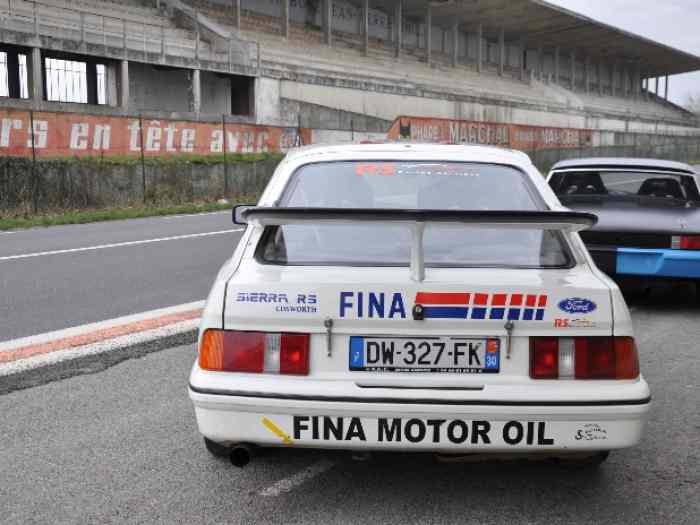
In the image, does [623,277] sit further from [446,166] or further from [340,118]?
[340,118]

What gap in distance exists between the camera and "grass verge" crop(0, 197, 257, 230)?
1512 cm

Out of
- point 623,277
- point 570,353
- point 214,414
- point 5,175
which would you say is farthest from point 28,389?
point 5,175

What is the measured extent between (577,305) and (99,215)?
14.6 meters

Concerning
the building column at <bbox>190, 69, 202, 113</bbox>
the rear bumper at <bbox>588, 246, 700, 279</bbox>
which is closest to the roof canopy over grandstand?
the building column at <bbox>190, 69, 202, 113</bbox>

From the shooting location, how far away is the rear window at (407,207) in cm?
342

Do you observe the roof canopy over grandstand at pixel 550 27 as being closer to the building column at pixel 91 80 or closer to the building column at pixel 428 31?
the building column at pixel 428 31

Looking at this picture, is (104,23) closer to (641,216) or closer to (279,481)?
(641,216)

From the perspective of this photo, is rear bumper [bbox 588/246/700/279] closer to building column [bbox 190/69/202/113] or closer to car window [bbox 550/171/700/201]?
car window [bbox 550/171/700/201]

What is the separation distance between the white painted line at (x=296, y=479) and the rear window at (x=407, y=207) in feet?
2.97

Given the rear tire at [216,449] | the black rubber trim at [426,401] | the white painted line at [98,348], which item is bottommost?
the white painted line at [98,348]

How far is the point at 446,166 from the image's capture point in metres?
4.02

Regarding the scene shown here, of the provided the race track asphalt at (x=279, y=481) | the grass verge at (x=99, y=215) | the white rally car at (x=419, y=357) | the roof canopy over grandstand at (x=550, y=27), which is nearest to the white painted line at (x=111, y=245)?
the grass verge at (x=99, y=215)

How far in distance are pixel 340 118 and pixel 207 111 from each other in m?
5.68

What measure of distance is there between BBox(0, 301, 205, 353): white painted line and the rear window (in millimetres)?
2776
